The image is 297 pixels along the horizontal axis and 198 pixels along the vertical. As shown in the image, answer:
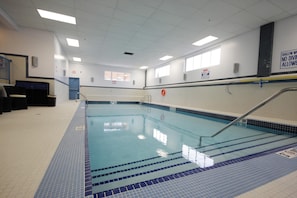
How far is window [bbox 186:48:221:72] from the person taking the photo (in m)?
5.79

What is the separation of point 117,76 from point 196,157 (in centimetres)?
1032

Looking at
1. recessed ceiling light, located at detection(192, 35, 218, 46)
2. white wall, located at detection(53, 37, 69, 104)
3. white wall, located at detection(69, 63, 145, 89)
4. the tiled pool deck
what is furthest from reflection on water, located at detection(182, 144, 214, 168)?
white wall, located at detection(69, 63, 145, 89)

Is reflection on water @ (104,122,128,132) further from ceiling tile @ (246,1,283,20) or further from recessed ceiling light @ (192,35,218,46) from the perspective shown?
recessed ceiling light @ (192,35,218,46)

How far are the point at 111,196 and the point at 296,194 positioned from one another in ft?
3.99

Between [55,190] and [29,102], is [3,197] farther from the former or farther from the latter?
[29,102]

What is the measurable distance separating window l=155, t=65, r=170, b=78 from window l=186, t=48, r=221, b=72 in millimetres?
1982

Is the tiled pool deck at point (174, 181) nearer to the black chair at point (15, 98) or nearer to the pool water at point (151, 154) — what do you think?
the pool water at point (151, 154)

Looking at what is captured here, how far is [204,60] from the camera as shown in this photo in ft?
21.1

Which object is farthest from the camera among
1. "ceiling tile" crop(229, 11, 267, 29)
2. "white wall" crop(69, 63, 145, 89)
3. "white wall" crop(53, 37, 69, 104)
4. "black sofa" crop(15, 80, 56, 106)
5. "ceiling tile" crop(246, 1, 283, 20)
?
"white wall" crop(69, 63, 145, 89)

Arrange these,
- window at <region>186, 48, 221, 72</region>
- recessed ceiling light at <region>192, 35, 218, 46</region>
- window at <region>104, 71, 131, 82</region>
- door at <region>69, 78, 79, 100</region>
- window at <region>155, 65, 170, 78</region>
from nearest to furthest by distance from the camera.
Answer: recessed ceiling light at <region>192, 35, 218, 46</region> < window at <region>186, 48, 221, 72</region> < window at <region>155, 65, 170, 78</region> < door at <region>69, 78, 79, 100</region> < window at <region>104, 71, 131, 82</region>

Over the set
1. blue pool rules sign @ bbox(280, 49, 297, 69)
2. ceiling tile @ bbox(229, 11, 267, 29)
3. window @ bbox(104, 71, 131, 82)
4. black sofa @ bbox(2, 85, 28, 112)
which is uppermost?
ceiling tile @ bbox(229, 11, 267, 29)

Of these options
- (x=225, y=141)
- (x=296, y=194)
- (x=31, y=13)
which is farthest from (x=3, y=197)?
(x=31, y=13)

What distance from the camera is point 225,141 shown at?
261 centimetres

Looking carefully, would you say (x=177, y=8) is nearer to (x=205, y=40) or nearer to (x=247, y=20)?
(x=247, y=20)
